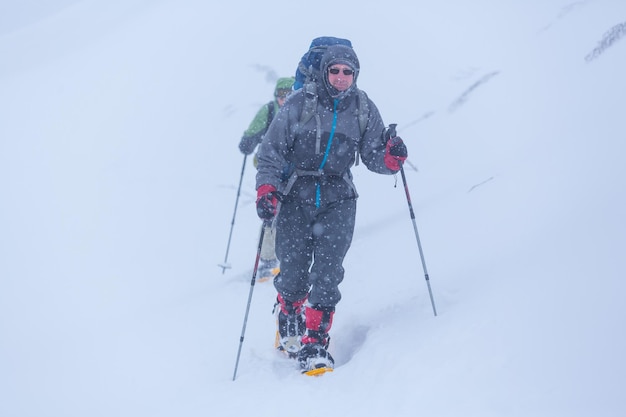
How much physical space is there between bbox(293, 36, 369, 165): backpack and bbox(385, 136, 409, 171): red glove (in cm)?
29

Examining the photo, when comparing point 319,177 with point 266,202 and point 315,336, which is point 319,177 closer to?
point 266,202

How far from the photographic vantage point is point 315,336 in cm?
430

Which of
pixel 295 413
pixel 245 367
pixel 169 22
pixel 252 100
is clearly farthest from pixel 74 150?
pixel 295 413

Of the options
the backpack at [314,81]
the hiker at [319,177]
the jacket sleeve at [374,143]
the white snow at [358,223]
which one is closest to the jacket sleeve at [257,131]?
the white snow at [358,223]

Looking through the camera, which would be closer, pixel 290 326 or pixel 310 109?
pixel 310 109

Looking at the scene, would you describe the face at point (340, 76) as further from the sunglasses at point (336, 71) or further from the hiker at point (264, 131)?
the hiker at point (264, 131)

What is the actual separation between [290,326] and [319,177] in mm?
1415

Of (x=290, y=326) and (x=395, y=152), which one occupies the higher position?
(x=395, y=152)

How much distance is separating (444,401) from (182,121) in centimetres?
1111

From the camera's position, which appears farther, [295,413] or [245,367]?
[245,367]

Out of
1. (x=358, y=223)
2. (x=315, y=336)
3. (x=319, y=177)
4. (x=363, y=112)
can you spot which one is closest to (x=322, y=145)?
(x=319, y=177)

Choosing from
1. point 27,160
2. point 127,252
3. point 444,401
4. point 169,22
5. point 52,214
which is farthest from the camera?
point 169,22

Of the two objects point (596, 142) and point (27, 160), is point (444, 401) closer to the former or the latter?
point (596, 142)

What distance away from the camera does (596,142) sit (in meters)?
5.55
